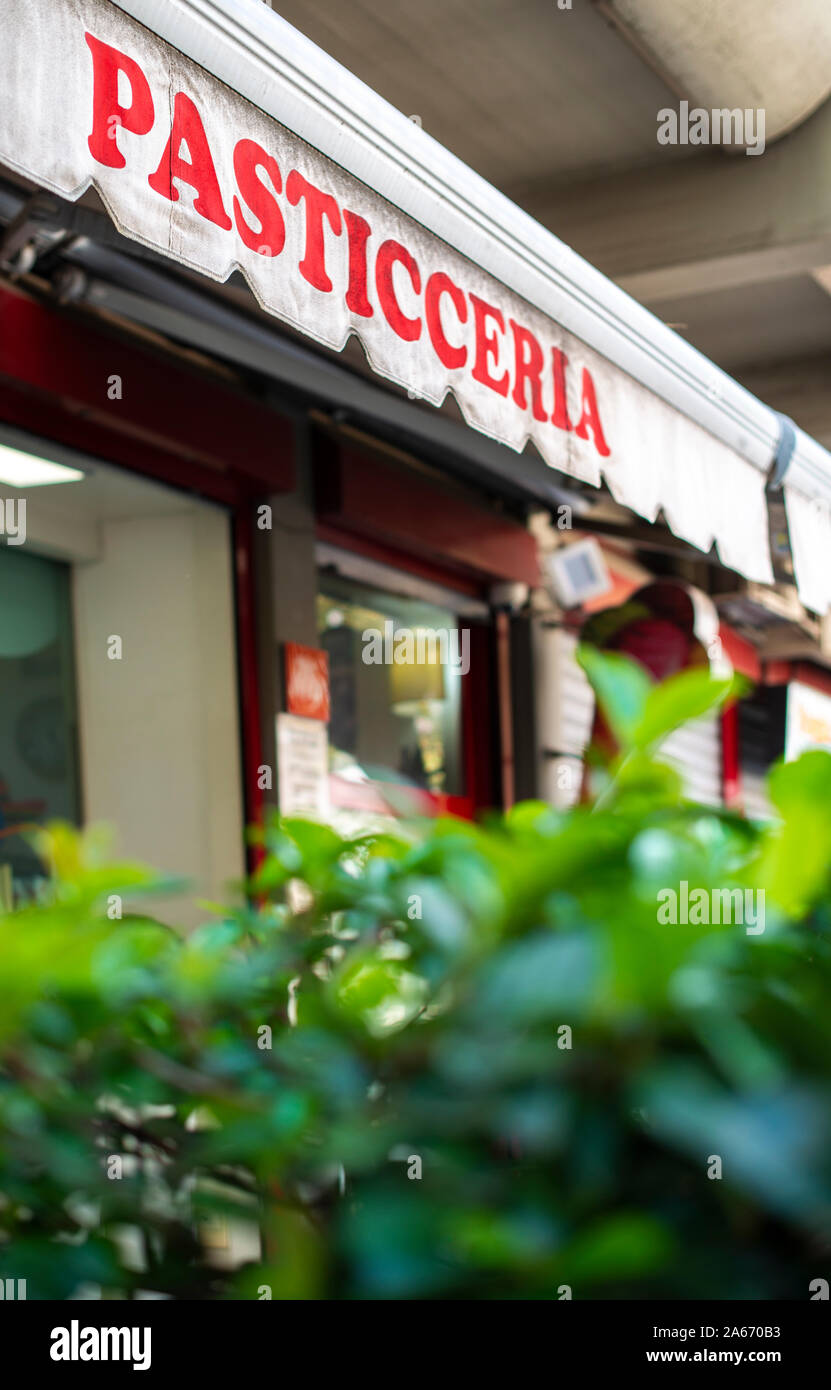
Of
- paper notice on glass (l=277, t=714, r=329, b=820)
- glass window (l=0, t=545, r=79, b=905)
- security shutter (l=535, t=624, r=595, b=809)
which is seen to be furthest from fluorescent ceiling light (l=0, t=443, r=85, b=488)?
security shutter (l=535, t=624, r=595, b=809)

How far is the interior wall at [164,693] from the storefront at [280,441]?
0.01 meters

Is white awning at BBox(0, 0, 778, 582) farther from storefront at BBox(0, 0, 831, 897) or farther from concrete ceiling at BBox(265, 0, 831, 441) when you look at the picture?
concrete ceiling at BBox(265, 0, 831, 441)

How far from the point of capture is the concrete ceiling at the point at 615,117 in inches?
198

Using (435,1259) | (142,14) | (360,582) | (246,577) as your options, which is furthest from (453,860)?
(360,582)

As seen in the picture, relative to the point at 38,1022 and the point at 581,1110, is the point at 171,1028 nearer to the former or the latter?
the point at 38,1022

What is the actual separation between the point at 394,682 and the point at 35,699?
5.91ft

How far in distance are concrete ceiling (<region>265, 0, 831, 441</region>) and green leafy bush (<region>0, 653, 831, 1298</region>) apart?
15.0 feet

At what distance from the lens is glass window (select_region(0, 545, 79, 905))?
4.74 metres

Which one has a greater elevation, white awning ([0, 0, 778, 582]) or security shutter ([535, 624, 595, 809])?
white awning ([0, 0, 778, 582])

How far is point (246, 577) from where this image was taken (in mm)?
5172

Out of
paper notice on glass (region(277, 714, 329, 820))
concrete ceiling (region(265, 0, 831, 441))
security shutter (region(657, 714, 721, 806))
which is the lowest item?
paper notice on glass (region(277, 714, 329, 820))

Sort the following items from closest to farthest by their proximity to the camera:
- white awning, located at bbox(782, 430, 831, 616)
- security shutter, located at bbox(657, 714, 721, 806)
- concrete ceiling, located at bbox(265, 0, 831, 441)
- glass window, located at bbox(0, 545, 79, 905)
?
glass window, located at bbox(0, 545, 79, 905) < concrete ceiling, located at bbox(265, 0, 831, 441) < white awning, located at bbox(782, 430, 831, 616) < security shutter, located at bbox(657, 714, 721, 806)
